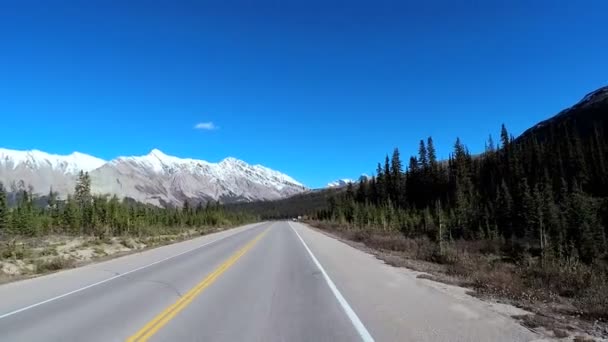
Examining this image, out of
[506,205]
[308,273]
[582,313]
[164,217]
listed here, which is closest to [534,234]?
[506,205]

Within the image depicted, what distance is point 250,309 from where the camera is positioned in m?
9.30

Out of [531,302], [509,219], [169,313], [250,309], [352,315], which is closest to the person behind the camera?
[352,315]

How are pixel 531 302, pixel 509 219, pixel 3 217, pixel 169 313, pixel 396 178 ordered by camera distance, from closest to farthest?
pixel 169 313, pixel 531 302, pixel 3 217, pixel 509 219, pixel 396 178

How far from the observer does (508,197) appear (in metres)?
67.8

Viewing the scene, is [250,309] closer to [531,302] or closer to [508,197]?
[531,302]

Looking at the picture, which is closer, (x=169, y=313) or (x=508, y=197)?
(x=169, y=313)

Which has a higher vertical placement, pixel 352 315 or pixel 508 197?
pixel 508 197

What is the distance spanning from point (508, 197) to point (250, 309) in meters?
65.9

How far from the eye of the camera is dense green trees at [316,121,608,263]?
4518 cm

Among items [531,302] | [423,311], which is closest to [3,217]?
[423,311]

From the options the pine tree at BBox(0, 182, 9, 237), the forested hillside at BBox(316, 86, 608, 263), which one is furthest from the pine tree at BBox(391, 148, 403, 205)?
the pine tree at BBox(0, 182, 9, 237)

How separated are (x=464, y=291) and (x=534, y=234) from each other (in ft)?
159

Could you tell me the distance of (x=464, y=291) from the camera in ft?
36.6

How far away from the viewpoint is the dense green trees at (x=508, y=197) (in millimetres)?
45175
